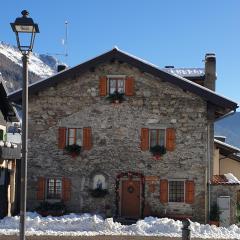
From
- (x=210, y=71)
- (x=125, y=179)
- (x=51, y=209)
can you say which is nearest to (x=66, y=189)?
(x=51, y=209)

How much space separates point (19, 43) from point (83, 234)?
1097 centimetres

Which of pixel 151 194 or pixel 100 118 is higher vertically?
pixel 100 118

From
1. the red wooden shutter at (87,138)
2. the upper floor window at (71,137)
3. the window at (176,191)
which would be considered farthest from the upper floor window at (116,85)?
the window at (176,191)

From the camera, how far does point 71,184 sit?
917 inches

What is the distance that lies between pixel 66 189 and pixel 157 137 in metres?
4.73

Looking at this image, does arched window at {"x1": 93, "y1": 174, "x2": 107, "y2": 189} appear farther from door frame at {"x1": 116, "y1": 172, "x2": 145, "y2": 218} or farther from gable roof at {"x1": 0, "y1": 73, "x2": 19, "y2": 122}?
gable roof at {"x1": 0, "y1": 73, "x2": 19, "y2": 122}

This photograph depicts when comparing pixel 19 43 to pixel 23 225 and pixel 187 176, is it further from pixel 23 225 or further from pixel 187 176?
pixel 187 176

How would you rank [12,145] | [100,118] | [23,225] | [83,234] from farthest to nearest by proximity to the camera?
[100,118]
[12,145]
[83,234]
[23,225]

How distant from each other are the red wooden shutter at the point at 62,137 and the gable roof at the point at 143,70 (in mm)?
2115

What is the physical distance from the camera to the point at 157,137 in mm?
23078

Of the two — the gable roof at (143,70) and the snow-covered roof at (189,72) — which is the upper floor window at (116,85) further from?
the snow-covered roof at (189,72)

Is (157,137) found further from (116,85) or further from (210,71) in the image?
(210,71)

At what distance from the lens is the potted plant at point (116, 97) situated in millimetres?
23062

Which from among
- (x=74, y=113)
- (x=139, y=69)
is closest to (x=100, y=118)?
(x=74, y=113)
